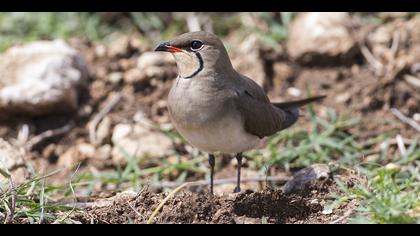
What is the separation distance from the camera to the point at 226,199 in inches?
183

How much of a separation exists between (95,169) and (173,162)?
70 cm

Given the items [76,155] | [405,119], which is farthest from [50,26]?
[405,119]

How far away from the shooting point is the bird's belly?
5191 millimetres

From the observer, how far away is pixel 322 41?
791 centimetres

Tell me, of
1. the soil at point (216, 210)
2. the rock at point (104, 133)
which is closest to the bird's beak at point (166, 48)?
the soil at point (216, 210)

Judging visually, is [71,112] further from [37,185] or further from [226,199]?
[226,199]

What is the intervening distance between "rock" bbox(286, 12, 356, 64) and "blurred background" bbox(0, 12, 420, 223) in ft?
0.03

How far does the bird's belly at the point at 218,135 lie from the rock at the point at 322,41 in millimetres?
2631

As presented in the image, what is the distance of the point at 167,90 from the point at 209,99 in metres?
2.48

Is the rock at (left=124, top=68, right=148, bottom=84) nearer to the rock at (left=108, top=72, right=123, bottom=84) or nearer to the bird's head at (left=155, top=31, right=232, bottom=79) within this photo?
the rock at (left=108, top=72, right=123, bottom=84)

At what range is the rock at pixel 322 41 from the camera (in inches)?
310

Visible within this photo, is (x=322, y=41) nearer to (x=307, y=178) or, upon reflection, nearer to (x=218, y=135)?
(x=307, y=178)

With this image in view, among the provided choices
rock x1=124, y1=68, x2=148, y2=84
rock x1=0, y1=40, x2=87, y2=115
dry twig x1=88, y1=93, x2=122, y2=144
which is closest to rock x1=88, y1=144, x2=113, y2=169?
dry twig x1=88, y1=93, x2=122, y2=144

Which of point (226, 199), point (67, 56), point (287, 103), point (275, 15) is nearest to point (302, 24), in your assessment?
point (275, 15)
